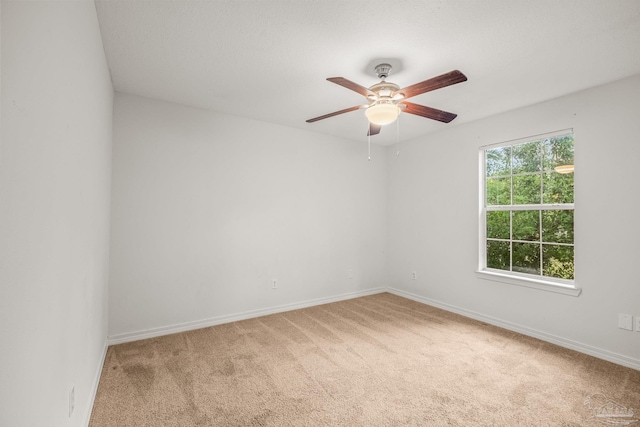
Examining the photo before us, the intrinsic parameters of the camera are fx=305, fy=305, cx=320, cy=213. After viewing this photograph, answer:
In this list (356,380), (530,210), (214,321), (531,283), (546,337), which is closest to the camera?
(356,380)

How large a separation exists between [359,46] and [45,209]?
2.05 m

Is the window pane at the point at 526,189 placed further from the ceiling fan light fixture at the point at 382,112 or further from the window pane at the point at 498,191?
the ceiling fan light fixture at the point at 382,112

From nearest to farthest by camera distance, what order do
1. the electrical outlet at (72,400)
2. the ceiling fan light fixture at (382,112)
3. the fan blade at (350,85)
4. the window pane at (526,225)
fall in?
the electrical outlet at (72,400) → the fan blade at (350,85) → the ceiling fan light fixture at (382,112) → the window pane at (526,225)

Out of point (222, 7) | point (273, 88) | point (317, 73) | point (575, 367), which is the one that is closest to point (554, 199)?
point (575, 367)

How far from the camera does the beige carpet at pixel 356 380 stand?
Answer: 1919 millimetres

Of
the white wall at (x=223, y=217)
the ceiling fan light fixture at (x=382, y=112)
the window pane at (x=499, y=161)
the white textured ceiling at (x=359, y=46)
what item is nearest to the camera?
the white textured ceiling at (x=359, y=46)

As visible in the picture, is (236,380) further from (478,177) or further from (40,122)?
(478,177)

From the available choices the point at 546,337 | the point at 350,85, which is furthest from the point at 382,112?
the point at 546,337

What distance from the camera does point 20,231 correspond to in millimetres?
864

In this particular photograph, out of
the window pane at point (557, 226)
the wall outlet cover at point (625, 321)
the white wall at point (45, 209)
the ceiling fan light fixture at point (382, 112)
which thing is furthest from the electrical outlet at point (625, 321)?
the white wall at point (45, 209)

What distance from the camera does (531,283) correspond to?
10.6 ft

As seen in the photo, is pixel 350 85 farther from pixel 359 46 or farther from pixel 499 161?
pixel 499 161

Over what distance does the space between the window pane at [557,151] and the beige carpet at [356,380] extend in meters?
1.84

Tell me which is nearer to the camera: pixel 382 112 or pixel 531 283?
pixel 382 112
